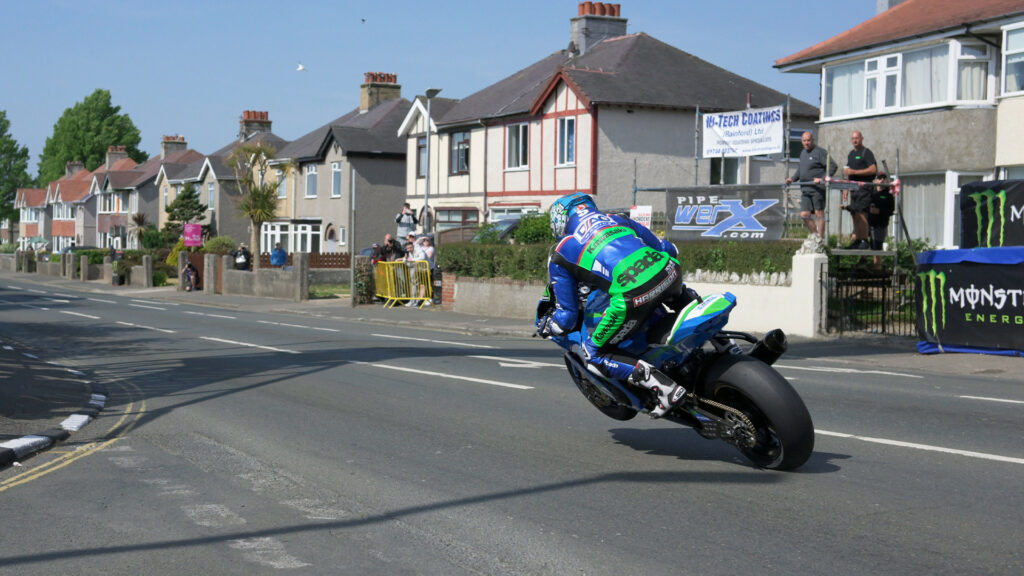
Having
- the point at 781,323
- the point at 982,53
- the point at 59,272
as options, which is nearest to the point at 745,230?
the point at 781,323

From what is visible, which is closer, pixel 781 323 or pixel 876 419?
pixel 876 419

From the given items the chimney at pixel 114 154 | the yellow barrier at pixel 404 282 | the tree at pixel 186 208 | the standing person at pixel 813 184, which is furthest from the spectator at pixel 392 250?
the chimney at pixel 114 154

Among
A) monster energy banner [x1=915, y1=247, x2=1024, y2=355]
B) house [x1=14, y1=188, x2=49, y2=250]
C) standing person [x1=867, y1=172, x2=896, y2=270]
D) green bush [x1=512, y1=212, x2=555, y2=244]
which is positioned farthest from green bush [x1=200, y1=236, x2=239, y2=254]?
house [x1=14, y1=188, x2=49, y2=250]

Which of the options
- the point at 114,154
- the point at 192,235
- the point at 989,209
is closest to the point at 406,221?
the point at 989,209

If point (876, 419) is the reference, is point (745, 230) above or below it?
above

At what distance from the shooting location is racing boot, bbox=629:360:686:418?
6.91 m

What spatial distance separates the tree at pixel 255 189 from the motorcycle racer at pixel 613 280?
45480 millimetres

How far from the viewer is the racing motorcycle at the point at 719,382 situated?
21.8 ft

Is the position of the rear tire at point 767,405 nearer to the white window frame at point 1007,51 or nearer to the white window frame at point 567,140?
the white window frame at point 1007,51

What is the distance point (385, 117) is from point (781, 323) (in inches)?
1569

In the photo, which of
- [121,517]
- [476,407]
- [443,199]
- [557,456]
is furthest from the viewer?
[443,199]

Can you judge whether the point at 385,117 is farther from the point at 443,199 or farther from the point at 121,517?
the point at 121,517

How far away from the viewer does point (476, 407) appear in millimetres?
10234

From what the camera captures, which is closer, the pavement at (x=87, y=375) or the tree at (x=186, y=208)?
the pavement at (x=87, y=375)
